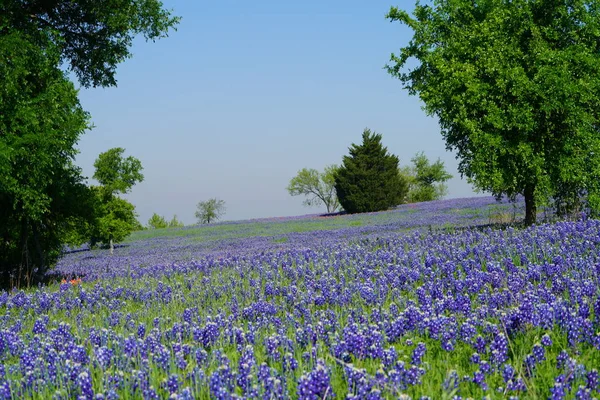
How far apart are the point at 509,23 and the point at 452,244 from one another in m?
9.23

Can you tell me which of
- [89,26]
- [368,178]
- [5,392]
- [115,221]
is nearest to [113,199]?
[115,221]

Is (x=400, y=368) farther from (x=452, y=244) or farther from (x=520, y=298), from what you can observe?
(x=452, y=244)

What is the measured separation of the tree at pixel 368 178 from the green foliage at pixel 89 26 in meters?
42.2

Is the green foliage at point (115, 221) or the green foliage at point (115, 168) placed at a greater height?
the green foliage at point (115, 168)

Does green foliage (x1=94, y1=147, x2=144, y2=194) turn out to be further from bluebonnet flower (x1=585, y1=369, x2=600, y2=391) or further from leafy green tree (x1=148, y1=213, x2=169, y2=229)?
bluebonnet flower (x1=585, y1=369, x2=600, y2=391)

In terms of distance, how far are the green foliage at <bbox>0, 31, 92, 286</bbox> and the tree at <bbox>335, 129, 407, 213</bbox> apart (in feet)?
143

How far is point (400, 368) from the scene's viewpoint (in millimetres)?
4840

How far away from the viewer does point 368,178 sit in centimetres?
5991

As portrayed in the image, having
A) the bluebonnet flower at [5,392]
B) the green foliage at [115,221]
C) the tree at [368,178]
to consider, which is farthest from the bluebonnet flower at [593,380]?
the tree at [368,178]

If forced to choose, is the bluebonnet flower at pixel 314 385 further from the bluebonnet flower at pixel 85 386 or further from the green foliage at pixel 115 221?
the green foliage at pixel 115 221

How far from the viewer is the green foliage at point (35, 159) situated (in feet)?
45.0

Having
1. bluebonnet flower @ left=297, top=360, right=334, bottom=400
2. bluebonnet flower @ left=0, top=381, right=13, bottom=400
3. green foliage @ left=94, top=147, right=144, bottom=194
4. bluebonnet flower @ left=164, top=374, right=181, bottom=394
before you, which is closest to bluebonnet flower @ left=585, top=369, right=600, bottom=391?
bluebonnet flower @ left=297, top=360, right=334, bottom=400

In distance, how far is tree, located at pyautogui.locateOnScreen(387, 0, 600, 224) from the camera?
1686 cm

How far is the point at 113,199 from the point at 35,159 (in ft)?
88.1
